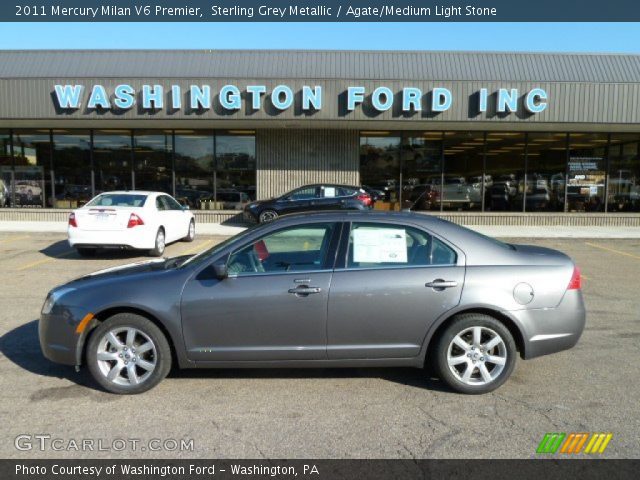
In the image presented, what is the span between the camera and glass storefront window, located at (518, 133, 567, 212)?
Answer: 18.1 meters

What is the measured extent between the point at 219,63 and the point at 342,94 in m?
5.35

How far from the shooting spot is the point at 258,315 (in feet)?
13.2

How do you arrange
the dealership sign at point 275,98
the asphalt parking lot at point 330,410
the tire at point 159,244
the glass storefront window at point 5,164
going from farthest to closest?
the glass storefront window at point 5,164
the dealership sign at point 275,98
the tire at point 159,244
the asphalt parking lot at point 330,410

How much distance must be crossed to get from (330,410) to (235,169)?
15.3 m

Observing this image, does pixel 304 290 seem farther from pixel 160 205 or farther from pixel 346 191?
pixel 346 191

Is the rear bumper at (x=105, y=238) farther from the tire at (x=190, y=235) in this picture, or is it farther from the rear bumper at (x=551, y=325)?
the rear bumper at (x=551, y=325)

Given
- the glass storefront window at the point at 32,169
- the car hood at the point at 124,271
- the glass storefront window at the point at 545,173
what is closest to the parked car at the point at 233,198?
the glass storefront window at the point at 32,169

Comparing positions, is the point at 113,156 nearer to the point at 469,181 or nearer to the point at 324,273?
A: the point at 469,181

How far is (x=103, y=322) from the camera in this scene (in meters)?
4.13

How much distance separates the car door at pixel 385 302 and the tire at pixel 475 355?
18 cm

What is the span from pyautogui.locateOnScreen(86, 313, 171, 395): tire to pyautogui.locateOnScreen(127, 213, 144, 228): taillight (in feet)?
21.5

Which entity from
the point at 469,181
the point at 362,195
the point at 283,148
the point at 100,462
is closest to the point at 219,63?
the point at 283,148

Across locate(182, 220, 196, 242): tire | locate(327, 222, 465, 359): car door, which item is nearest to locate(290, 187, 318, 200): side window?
locate(182, 220, 196, 242): tire

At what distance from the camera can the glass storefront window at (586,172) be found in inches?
715
